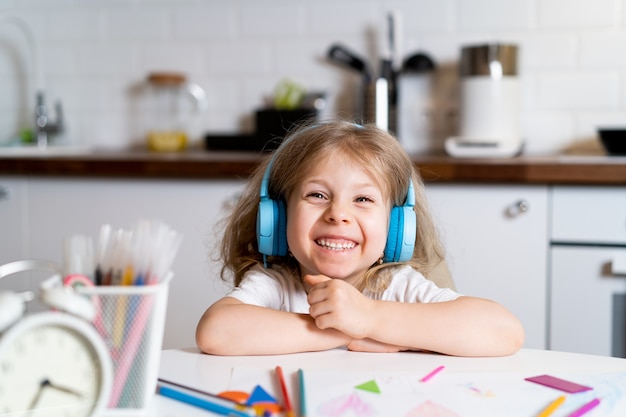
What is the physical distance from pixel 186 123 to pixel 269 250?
1766 mm

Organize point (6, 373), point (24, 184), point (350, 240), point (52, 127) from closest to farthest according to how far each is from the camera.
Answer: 1. point (6, 373)
2. point (350, 240)
3. point (24, 184)
4. point (52, 127)

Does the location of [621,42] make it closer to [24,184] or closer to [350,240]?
[350,240]

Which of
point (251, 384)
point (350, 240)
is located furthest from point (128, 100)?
point (251, 384)

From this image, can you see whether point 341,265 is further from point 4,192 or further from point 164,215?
point 4,192

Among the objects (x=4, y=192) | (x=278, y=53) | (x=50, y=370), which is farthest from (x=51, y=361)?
(x=278, y=53)

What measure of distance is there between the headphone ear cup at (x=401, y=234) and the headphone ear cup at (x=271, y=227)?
167mm

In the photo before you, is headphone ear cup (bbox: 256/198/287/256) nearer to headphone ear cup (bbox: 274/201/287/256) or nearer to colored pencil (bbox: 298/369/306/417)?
headphone ear cup (bbox: 274/201/287/256)

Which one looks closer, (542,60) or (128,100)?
(542,60)

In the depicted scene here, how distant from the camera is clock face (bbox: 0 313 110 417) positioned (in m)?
0.67

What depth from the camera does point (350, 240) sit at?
119 centimetres

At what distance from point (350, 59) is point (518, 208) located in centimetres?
90

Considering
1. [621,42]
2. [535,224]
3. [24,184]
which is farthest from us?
[621,42]

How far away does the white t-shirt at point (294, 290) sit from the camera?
121cm

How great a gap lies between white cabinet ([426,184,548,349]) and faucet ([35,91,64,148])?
149 centimetres
